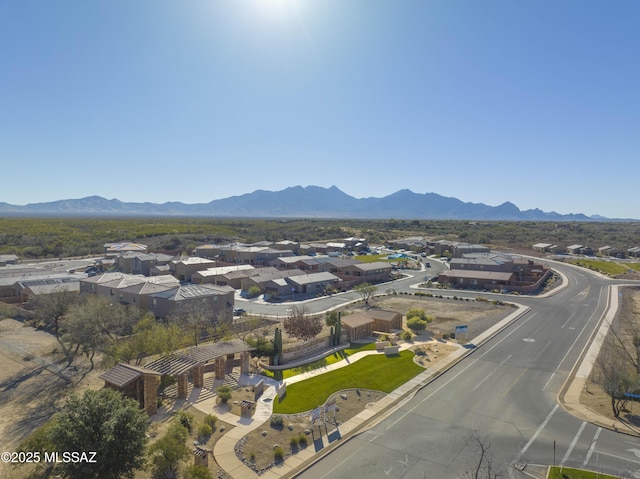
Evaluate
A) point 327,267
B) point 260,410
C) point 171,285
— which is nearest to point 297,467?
point 260,410

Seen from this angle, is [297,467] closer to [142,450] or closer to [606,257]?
[142,450]

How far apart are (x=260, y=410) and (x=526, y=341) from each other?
1434 inches

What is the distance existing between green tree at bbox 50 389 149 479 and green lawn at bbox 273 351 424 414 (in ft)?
40.6

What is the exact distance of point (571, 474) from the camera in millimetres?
22875

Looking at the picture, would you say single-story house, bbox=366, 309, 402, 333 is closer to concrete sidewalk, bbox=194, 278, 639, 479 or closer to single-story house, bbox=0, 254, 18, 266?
concrete sidewalk, bbox=194, 278, 639, 479

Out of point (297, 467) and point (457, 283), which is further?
point (457, 283)

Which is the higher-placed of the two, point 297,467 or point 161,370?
point 161,370

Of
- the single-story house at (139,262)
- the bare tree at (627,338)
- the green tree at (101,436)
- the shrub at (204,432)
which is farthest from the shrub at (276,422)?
the single-story house at (139,262)

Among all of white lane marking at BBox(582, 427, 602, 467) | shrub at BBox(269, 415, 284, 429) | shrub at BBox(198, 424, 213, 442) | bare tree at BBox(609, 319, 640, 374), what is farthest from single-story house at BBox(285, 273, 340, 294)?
white lane marking at BBox(582, 427, 602, 467)

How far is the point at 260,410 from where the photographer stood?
100.0 feet

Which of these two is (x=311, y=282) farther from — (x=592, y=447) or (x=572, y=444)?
(x=592, y=447)

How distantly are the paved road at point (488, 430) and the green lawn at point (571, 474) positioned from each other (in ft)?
3.04

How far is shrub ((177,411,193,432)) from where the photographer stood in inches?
1059

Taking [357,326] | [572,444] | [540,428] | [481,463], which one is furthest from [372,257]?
[481,463]
